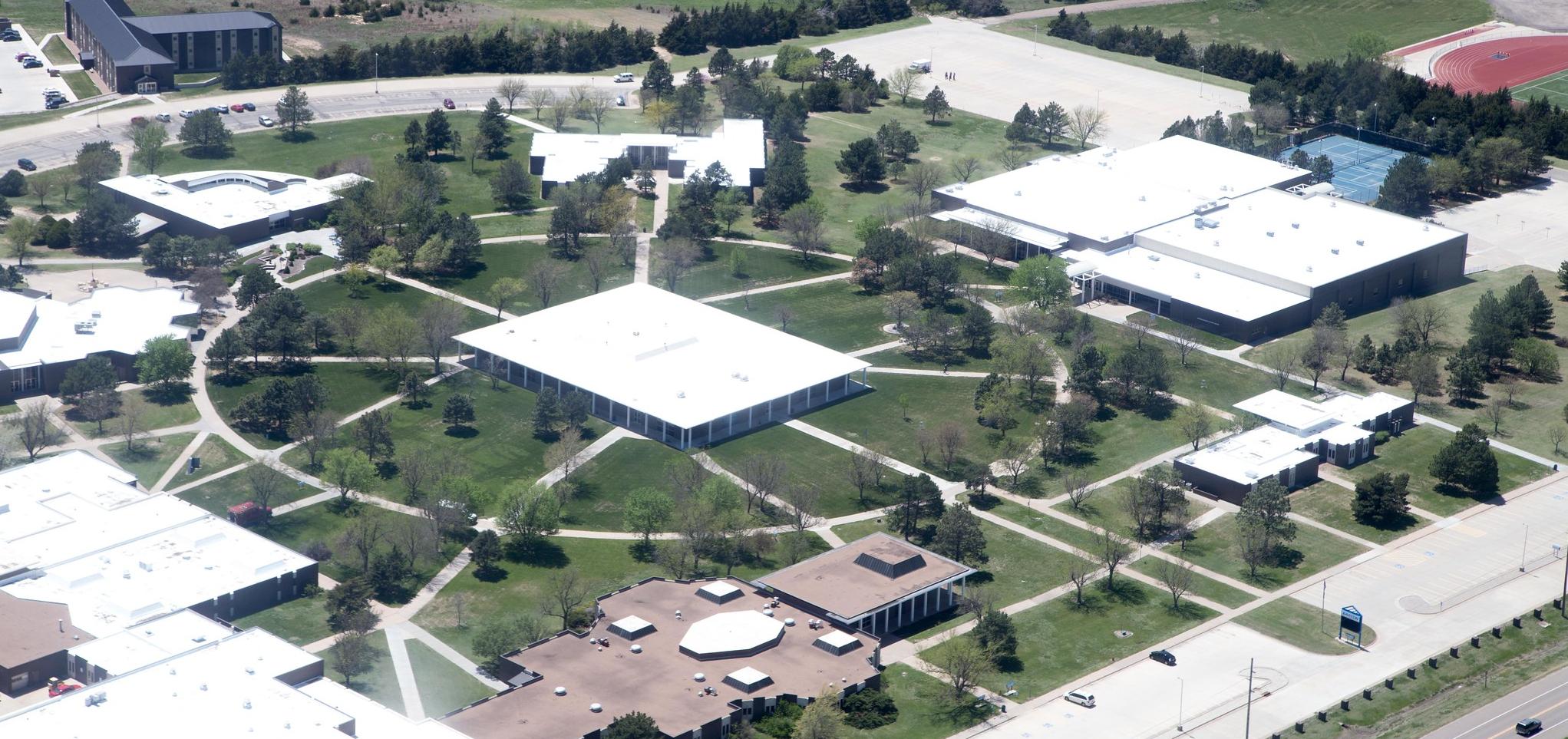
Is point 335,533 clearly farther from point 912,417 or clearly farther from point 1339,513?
point 1339,513

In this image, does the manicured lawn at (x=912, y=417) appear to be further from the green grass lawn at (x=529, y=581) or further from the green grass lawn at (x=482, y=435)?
the green grass lawn at (x=482, y=435)

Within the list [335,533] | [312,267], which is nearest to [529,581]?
[335,533]

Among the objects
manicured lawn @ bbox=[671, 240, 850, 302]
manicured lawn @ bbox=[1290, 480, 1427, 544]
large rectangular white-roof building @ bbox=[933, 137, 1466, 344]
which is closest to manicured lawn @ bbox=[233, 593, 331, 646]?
manicured lawn @ bbox=[671, 240, 850, 302]

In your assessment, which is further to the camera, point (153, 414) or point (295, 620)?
point (153, 414)

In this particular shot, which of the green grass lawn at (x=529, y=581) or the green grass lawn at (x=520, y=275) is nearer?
the green grass lawn at (x=529, y=581)

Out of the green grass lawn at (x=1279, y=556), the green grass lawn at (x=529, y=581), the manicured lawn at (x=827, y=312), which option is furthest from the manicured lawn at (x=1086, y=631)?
the manicured lawn at (x=827, y=312)
